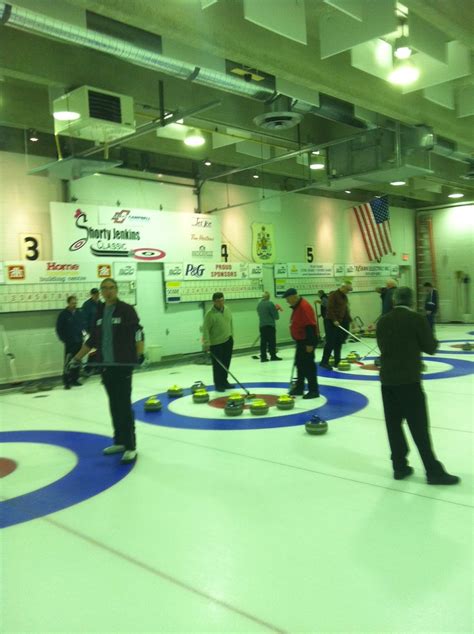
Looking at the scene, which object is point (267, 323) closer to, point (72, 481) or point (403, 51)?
point (403, 51)

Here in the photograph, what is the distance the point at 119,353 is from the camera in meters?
5.06

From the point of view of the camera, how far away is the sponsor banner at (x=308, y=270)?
16.0 meters

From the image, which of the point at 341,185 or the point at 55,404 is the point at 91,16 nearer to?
the point at 55,404

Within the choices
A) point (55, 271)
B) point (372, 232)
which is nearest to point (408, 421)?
point (55, 271)

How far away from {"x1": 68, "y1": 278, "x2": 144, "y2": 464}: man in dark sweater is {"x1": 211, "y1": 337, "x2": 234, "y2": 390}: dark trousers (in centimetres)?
334

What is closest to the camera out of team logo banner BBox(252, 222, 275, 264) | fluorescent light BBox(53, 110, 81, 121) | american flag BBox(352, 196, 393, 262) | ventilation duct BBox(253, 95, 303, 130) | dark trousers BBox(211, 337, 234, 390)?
fluorescent light BBox(53, 110, 81, 121)

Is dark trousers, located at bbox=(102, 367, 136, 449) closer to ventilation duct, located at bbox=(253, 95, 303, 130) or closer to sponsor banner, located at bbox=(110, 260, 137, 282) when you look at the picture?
ventilation duct, located at bbox=(253, 95, 303, 130)

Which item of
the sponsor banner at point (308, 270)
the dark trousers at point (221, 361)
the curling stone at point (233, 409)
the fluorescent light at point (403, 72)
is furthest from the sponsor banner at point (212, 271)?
the fluorescent light at point (403, 72)

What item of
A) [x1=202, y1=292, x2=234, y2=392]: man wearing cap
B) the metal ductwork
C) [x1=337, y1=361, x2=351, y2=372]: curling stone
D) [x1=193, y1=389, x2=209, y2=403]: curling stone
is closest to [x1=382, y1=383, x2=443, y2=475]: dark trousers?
[x1=193, y1=389, x2=209, y2=403]: curling stone

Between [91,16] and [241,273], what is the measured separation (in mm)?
9430

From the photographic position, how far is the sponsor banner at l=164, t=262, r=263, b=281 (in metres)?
13.0

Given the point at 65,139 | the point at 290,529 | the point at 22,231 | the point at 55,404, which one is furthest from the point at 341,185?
the point at 290,529

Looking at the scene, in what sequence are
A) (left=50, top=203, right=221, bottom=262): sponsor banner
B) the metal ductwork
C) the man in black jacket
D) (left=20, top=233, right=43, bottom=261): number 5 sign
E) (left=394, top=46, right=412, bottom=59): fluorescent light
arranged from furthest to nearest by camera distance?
(left=50, top=203, right=221, bottom=262): sponsor banner
(left=20, top=233, right=43, bottom=261): number 5 sign
the man in black jacket
(left=394, top=46, right=412, bottom=59): fluorescent light
the metal ductwork

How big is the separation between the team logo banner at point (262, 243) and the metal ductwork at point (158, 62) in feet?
20.7
